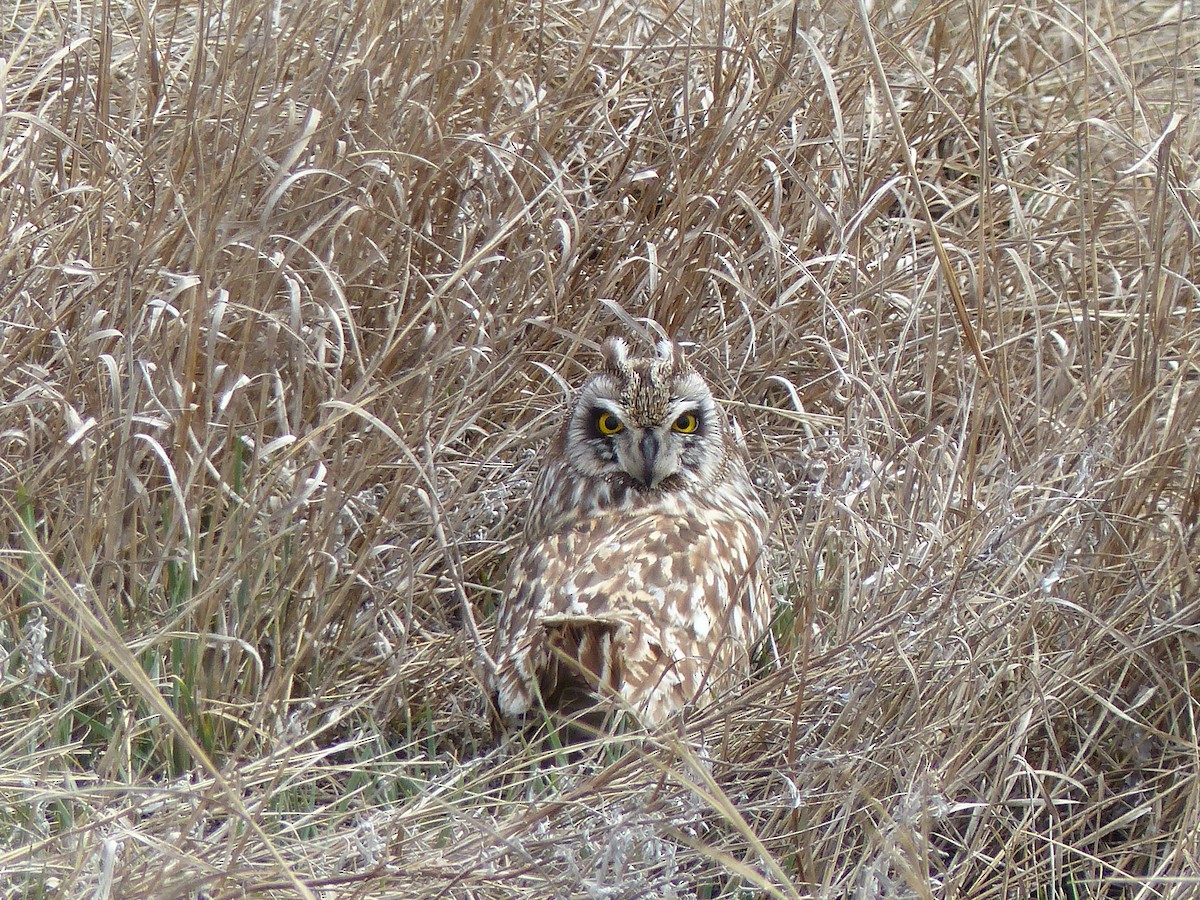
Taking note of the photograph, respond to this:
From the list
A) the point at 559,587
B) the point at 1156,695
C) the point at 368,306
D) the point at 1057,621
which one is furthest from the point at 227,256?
the point at 1156,695

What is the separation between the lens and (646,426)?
10.2 feet

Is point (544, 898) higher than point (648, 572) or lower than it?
lower

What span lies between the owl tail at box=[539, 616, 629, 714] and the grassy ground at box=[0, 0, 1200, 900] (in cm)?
13

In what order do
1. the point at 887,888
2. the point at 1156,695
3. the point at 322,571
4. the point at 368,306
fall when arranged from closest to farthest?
1. the point at 887,888
2. the point at 1156,695
3. the point at 322,571
4. the point at 368,306

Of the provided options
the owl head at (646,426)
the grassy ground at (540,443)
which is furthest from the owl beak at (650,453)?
the grassy ground at (540,443)

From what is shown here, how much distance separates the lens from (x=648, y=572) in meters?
2.90

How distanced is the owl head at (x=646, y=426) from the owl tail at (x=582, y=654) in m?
0.51

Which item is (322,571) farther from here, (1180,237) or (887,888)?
(1180,237)

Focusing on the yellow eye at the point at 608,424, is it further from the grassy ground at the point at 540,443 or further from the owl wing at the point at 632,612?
the grassy ground at the point at 540,443

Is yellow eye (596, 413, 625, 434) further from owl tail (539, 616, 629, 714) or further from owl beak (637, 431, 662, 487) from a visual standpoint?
owl tail (539, 616, 629, 714)

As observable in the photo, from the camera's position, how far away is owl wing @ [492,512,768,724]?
2.68 meters

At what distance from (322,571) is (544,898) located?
96cm

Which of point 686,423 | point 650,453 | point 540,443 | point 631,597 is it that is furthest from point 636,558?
point 540,443

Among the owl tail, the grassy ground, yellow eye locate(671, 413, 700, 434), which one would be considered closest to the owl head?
yellow eye locate(671, 413, 700, 434)
